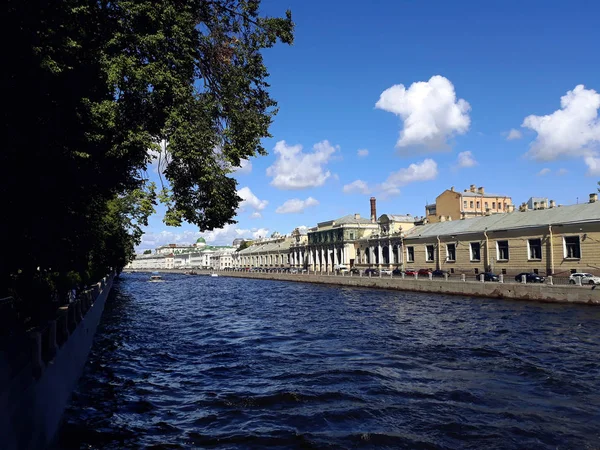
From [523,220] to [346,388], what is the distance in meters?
45.9

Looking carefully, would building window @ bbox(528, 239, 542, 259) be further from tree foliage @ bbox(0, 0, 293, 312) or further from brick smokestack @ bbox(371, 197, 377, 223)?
brick smokestack @ bbox(371, 197, 377, 223)

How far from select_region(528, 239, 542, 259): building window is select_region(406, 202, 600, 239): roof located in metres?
1.73

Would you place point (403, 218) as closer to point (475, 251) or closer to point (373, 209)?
point (373, 209)

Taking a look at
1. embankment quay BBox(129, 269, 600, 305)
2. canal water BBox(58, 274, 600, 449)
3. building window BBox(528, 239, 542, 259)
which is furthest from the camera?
building window BBox(528, 239, 542, 259)

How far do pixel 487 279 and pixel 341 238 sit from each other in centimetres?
5457

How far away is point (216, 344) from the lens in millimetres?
22312

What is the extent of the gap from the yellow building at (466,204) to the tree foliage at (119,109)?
8276 centimetres

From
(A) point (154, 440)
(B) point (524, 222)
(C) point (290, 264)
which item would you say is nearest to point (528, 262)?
(B) point (524, 222)

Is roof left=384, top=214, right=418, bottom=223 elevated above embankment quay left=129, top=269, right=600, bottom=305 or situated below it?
above

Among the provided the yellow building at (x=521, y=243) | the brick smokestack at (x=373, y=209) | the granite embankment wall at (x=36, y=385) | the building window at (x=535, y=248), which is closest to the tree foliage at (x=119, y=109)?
the granite embankment wall at (x=36, y=385)

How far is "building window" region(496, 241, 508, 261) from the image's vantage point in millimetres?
52844

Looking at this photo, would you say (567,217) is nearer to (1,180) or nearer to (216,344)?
(216,344)

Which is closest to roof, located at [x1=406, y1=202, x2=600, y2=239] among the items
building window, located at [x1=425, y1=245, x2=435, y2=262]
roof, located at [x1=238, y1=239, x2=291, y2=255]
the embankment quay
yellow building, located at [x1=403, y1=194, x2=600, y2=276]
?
yellow building, located at [x1=403, y1=194, x2=600, y2=276]

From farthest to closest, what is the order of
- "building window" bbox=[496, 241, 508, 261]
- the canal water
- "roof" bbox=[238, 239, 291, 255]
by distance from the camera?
"roof" bbox=[238, 239, 291, 255] < "building window" bbox=[496, 241, 508, 261] < the canal water
